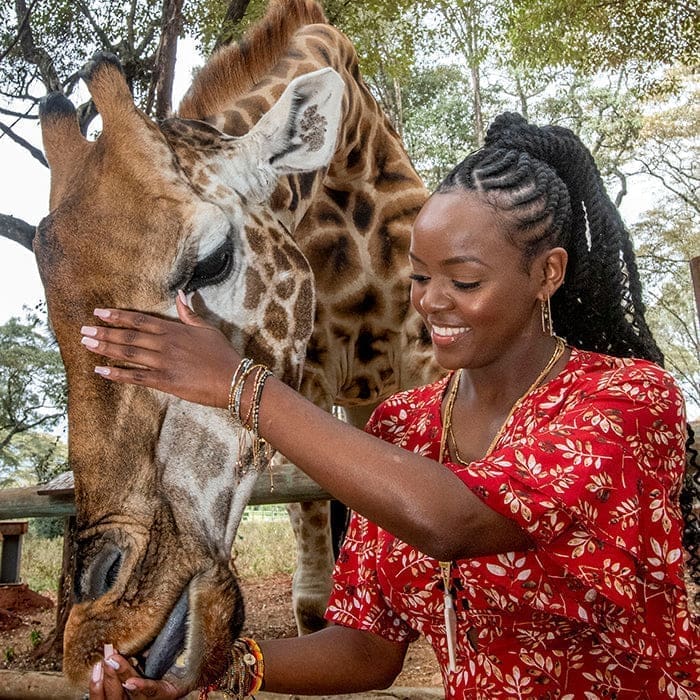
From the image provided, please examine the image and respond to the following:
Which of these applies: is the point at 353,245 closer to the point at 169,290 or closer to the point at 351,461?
the point at 169,290

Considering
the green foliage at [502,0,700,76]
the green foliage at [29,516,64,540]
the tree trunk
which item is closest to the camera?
the tree trunk

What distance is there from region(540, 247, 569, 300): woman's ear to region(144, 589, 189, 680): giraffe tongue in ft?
3.17

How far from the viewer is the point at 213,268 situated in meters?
2.11

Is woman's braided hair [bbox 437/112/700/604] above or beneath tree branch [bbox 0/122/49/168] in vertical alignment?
beneath

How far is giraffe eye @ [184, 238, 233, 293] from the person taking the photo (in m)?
2.05

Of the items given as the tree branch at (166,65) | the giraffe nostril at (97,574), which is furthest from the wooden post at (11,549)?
the giraffe nostril at (97,574)

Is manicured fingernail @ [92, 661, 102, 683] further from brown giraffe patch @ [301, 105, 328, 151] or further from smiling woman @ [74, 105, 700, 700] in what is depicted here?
brown giraffe patch @ [301, 105, 328, 151]

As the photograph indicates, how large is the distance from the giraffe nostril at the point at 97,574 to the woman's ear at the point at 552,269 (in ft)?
3.27

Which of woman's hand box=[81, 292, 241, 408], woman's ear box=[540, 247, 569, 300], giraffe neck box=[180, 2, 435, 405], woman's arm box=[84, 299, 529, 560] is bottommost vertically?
woman's arm box=[84, 299, 529, 560]

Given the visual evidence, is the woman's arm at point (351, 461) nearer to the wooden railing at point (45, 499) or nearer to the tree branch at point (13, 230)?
the wooden railing at point (45, 499)

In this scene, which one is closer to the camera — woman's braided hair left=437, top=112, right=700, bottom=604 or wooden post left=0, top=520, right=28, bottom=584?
woman's braided hair left=437, top=112, right=700, bottom=604

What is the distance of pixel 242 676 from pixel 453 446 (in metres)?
0.63

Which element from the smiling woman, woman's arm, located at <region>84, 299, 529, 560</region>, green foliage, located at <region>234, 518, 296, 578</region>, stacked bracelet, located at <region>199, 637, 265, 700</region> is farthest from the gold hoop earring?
green foliage, located at <region>234, 518, 296, 578</region>

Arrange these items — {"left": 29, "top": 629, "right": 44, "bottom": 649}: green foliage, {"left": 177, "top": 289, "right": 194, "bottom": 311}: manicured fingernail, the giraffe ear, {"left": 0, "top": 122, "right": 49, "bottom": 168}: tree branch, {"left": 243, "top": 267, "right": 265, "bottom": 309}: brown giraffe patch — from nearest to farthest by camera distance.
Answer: {"left": 177, "top": 289, "right": 194, "bottom": 311}: manicured fingernail
{"left": 243, "top": 267, "right": 265, "bottom": 309}: brown giraffe patch
the giraffe ear
{"left": 29, "top": 629, "right": 44, "bottom": 649}: green foliage
{"left": 0, "top": 122, "right": 49, "bottom": 168}: tree branch
